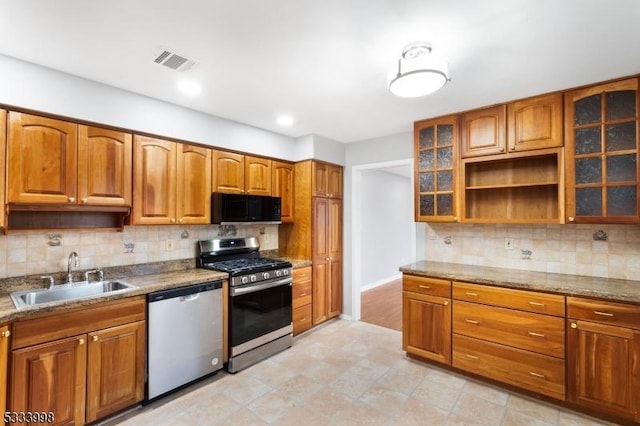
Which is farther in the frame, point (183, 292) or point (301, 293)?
point (301, 293)

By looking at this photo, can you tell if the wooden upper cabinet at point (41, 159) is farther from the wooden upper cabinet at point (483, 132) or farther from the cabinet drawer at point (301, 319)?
the wooden upper cabinet at point (483, 132)

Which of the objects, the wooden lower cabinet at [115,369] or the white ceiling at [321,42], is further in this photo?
the wooden lower cabinet at [115,369]

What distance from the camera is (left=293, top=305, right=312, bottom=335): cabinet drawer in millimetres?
3572

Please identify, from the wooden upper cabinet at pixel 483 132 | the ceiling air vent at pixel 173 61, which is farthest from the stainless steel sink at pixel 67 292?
the wooden upper cabinet at pixel 483 132

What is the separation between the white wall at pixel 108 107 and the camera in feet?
6.60

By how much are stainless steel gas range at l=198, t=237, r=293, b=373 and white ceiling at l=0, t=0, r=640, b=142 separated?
5.29 feet

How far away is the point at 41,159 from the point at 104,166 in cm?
37

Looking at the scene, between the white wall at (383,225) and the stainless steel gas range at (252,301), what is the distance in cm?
243

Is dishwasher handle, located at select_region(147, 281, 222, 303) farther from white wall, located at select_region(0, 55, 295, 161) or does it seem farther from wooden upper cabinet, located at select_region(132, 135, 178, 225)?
→ white wall, located at select_region(0, 55, 295, 161)

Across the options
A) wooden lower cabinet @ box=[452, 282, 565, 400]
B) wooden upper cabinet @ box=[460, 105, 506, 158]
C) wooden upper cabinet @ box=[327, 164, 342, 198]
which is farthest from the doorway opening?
wooden lower cabinet @ box=[452, 282, 565, 400]

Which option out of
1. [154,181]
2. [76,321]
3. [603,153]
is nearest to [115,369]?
[76,321]

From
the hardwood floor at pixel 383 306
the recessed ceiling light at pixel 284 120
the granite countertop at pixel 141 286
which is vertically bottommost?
the hardwood floor at pixel 383 306

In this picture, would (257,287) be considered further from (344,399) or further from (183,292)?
(344,399)

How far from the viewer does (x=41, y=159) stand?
2.11 m
